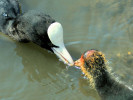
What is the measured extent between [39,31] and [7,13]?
141 centimetres

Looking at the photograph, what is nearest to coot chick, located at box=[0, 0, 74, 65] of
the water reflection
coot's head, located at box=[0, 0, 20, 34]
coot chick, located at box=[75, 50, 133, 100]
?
coot's head, located at box=[0, 0, 20, 34]

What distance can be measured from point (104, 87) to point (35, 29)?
5.33 feet

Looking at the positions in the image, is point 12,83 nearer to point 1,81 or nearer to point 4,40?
point 1,81

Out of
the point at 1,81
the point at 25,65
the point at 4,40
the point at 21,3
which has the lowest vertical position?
the point at 1,81

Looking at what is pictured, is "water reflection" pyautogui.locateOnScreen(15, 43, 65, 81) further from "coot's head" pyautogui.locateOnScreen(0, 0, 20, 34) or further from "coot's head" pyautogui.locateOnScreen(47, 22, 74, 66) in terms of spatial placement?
"coot's head" pyautogui.locateOnScreen(0, 0, 20, 34)

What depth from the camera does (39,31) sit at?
4906 millimetres

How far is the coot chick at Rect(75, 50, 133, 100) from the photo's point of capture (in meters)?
4.35

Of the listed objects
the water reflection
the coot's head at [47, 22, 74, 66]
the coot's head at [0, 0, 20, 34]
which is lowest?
the water reflection

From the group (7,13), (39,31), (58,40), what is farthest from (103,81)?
(7,13)

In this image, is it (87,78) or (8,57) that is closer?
(87,78)

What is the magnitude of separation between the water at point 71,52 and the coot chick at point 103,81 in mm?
285

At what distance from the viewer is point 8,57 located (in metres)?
5.53

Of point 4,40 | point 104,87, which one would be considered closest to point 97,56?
point 104,87

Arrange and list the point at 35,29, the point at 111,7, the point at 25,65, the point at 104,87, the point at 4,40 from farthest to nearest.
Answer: the point at 111,7, the point at 4,40, the point at 25,65, the point at 35,29, the point at 104,87
